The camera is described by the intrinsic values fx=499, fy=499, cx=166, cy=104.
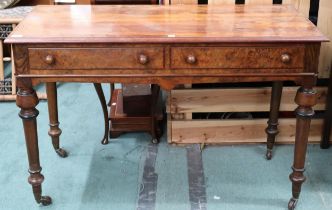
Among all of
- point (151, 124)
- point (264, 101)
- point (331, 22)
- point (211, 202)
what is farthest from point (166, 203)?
point (331, 22)

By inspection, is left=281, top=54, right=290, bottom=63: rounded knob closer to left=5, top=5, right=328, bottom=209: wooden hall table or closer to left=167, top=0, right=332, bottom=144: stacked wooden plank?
left=5, top=5, right=328, bottom=209: wooden hall table

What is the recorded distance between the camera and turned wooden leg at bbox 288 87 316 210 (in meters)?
1.97

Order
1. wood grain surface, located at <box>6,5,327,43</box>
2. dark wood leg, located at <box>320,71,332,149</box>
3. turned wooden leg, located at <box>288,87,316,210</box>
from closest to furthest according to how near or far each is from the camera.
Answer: wood grain surface, located at <box>6,5,327,43</box> → turned wooden leg, located at <box>288,87,316,210</box> → dark wood leg, located at <box>320,71,332,149</box>

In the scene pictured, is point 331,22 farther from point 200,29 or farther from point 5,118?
point 5,118

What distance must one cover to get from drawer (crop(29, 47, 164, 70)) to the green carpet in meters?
0.70

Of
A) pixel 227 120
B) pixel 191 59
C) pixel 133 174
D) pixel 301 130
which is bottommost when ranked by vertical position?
pixel 133 174

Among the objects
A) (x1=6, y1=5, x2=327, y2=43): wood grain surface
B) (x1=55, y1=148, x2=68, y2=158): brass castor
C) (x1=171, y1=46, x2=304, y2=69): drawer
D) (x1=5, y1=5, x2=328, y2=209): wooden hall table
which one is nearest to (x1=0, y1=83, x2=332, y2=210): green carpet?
(x1=55, y1=148, x2=68, y2=158): brass castor

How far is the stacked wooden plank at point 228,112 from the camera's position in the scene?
2.65 m

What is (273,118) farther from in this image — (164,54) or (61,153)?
(61,153)

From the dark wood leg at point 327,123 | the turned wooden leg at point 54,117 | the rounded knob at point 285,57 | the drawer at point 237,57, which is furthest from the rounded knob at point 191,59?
the dark wood leg at point 327,123

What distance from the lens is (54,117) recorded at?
259cm

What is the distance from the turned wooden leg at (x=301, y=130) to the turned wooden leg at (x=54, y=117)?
1194 millimetres

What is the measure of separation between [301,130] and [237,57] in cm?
43

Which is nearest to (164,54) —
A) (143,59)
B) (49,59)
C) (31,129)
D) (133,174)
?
(143,59)
